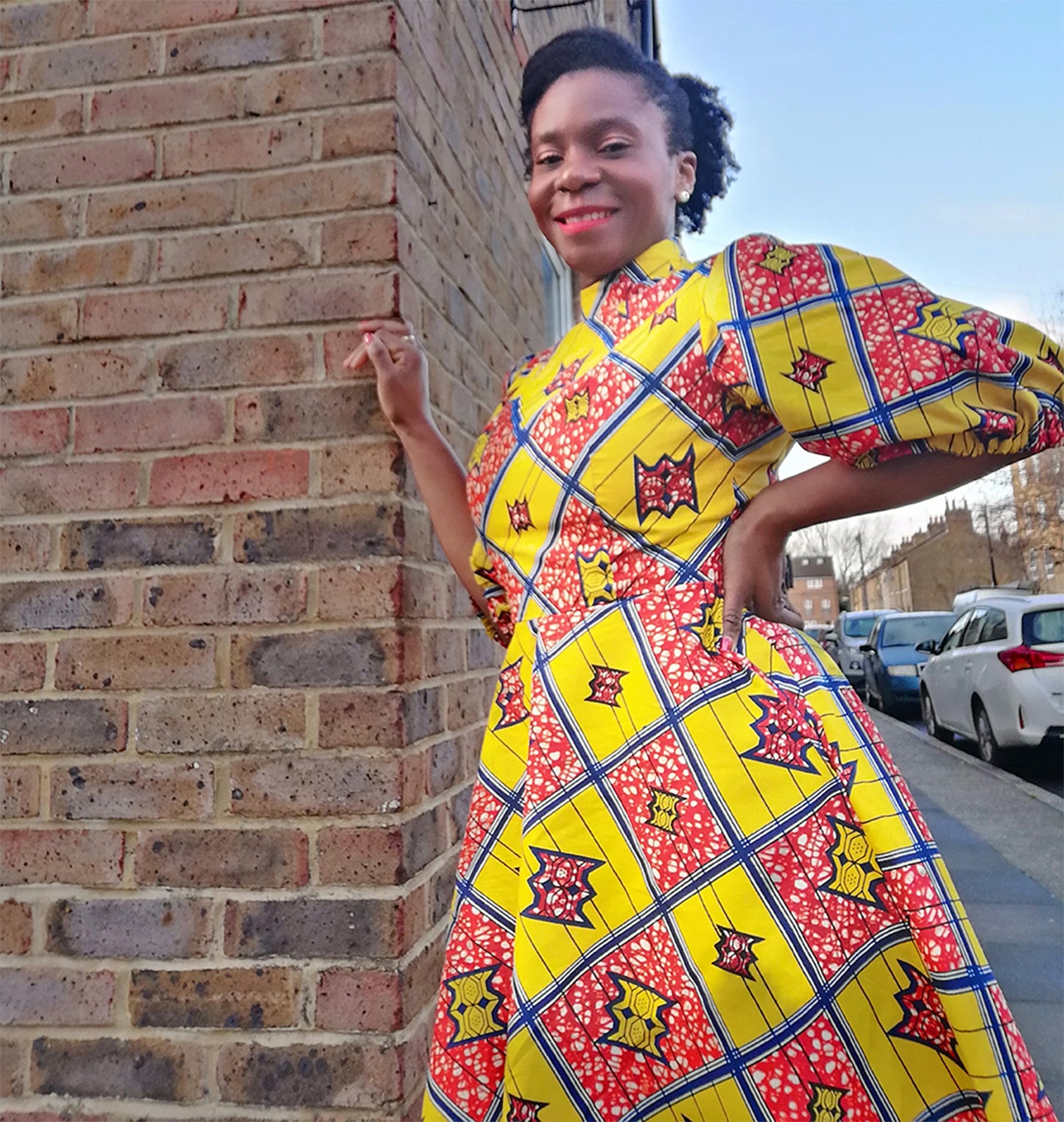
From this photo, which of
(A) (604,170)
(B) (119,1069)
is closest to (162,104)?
(A) (604,170)

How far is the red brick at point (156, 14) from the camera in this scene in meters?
Result: 1.69

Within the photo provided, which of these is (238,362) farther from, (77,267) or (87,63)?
(87,63)

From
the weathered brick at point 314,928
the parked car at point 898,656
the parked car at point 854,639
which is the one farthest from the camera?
the parked car at point 854,639

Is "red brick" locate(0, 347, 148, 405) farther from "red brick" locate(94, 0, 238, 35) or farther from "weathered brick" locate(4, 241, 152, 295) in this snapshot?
"red brick" locate(94, 0, 238, 35)

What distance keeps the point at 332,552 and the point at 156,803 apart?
1.68 feet

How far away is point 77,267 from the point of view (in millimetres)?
1666

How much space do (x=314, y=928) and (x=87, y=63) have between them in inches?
63.6

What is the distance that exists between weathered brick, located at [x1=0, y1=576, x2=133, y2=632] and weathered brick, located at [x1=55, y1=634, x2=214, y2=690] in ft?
0.12

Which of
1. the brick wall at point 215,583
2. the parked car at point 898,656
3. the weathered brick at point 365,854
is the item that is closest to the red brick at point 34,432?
the brick wall at point 215,583

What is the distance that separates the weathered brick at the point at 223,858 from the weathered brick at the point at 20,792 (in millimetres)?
207

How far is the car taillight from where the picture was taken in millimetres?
7212

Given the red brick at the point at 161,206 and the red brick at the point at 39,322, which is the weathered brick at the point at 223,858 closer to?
the red brick at the point at 39,322

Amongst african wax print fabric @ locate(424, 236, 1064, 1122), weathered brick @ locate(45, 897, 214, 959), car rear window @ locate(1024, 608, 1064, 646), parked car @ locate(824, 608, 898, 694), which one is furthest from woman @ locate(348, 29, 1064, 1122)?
parked car @ locate(824, 608, 898, 694)

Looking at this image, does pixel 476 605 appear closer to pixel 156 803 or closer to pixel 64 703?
pixel 156 803
